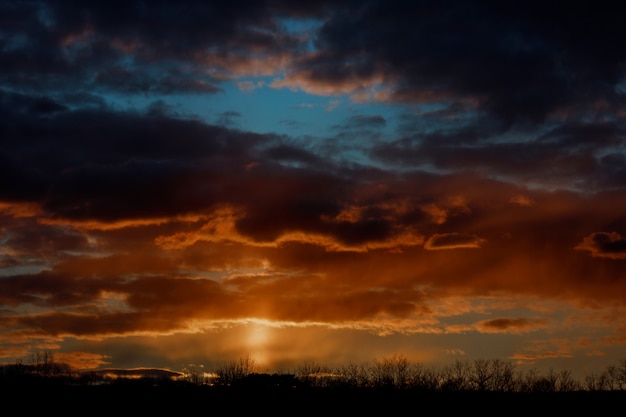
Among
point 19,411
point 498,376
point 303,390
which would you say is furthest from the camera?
point 498,376

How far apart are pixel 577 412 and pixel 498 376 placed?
1312 inches

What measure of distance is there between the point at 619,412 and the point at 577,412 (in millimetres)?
2414

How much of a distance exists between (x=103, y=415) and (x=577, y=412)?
28.3m

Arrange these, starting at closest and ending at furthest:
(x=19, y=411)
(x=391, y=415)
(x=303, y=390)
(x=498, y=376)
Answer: (x=19, y=411) → (x=391, y=415) → (x=303, y=390) → (x=498, y=376)

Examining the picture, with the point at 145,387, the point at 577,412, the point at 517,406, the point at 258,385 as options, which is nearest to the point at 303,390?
the point at 258,385

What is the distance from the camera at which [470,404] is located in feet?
187

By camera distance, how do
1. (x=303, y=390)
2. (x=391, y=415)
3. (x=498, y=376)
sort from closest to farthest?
(x=391, y=415), (x=303, y=390), (x=498, y=376)

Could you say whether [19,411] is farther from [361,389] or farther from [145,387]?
[361,389]

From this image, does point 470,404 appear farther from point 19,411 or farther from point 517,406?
point 19,411

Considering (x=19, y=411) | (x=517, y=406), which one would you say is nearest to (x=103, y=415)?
(x=19, y=411)

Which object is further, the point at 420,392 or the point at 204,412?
the point at 420,392

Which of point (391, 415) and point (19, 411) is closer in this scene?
point (19, 411)

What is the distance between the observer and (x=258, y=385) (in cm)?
6325

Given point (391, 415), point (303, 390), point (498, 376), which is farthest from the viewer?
point (498, 376)
